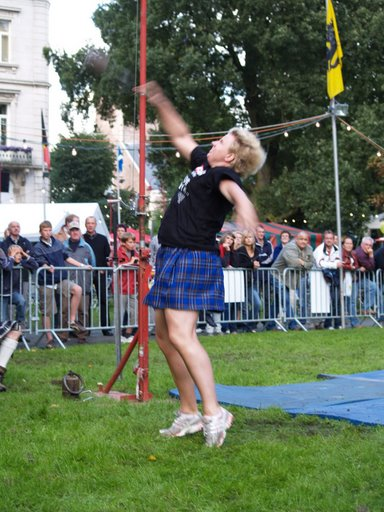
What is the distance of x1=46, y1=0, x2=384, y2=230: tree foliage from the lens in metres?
29.0

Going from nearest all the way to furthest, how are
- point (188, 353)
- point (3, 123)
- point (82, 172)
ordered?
point (188, 353), point (3, 123), point (82, 172)

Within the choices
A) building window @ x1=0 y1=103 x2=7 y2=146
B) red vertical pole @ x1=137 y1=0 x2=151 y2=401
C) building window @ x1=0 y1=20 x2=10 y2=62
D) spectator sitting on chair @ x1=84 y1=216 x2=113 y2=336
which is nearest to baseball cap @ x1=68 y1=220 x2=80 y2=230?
spectator sitting on chair @ x1=84 y1=216 x2=113 y2=336

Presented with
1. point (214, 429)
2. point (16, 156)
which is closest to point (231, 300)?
point (214, 429)

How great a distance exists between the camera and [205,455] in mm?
5160

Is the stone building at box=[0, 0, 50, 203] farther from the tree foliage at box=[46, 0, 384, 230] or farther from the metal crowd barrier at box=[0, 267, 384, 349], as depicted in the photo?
the metal crowd barrier at box=[0, 267, 384, 349]

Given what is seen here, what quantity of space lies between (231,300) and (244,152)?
31.9 ft

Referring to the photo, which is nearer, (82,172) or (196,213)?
(196,213)

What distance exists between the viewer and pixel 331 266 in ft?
54.6

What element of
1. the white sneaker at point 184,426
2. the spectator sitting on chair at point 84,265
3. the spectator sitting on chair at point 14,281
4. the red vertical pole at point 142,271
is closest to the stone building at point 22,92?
the spectator sitting on chair at point 84,265

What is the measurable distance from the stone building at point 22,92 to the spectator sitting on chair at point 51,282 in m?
35.3

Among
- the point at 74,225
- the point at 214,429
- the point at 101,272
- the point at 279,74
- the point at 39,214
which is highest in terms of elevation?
the point at 279,74

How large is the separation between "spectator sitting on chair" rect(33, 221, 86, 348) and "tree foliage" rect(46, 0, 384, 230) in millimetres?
15520

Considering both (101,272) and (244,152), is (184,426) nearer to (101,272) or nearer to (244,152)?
(244,152)

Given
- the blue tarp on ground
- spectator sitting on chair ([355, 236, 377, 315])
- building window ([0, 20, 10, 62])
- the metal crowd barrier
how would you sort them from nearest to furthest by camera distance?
the blue tarp on ground < the metal crowd barrier < spectator sitting on chair ([355, 236, 377, 315]) < building window ([0, 20, 10, 62])
